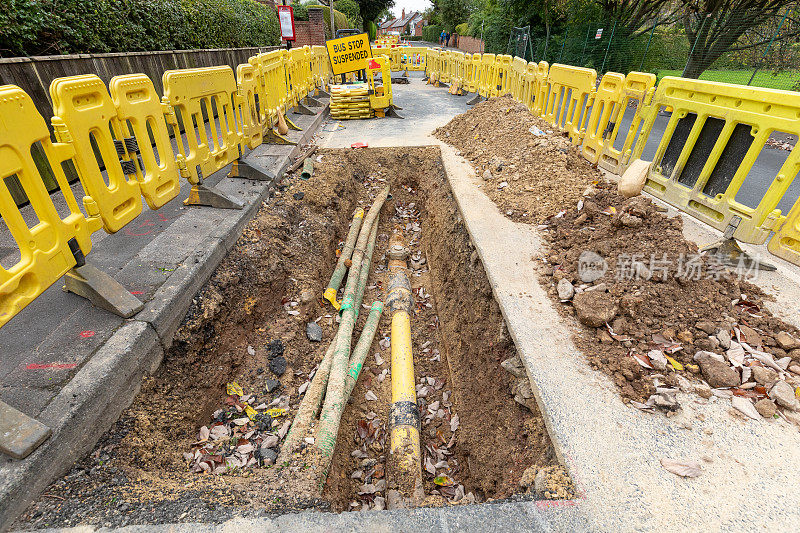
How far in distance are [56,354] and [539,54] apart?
2339 centimetres

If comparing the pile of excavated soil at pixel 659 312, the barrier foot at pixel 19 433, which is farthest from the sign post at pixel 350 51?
the barrier foot at pixel 19 433

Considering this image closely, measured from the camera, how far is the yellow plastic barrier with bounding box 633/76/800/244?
313 cm

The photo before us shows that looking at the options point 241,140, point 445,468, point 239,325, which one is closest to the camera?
point 445,468

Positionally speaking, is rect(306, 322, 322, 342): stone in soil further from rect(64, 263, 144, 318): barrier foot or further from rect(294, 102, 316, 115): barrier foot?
rect(294, 102, 316, 115): barrier foot

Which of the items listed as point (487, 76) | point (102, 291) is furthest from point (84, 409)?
point (487, 76)

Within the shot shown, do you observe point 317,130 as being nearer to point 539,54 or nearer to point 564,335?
point 564,335

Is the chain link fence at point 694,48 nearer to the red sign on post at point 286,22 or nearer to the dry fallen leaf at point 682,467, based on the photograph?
the red sign on post at point 286,22

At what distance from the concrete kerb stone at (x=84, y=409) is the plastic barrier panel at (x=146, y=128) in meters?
1.48

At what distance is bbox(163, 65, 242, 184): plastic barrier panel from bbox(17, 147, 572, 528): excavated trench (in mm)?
897

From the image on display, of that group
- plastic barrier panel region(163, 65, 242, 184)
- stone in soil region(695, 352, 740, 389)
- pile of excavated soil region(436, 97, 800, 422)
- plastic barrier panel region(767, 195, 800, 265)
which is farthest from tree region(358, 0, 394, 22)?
stone in soil region(695, 352, 740, 389)

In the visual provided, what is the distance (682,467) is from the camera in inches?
81.6

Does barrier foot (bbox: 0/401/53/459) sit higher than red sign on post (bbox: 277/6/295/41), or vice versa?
red sign on post (bbox: 277/6/295/41)

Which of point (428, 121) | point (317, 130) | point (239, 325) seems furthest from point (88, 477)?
point (428, 121)

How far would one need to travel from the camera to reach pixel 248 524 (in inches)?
73.4
